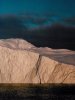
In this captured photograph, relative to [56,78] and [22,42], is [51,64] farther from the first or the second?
[22,42]

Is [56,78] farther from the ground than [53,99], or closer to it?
closer to it

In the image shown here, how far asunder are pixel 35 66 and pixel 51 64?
158 inches

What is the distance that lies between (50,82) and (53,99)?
45.6 meters

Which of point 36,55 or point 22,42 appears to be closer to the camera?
point 36,55

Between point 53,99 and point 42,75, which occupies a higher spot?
point 53,99

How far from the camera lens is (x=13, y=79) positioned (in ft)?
303

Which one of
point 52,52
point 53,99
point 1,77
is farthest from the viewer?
point 52,52

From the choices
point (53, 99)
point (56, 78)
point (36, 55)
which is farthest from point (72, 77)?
point (53, 99)

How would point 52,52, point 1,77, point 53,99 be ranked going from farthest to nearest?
point 52,52 < point 1,77 < point 53,99

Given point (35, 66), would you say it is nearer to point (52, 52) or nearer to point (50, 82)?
point (50, 82)

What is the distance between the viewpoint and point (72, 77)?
94875mm

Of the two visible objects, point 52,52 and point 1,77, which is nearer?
point 1,77

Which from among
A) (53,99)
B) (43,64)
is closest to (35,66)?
(43,64)

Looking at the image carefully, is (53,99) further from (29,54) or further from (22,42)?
(22,42)
